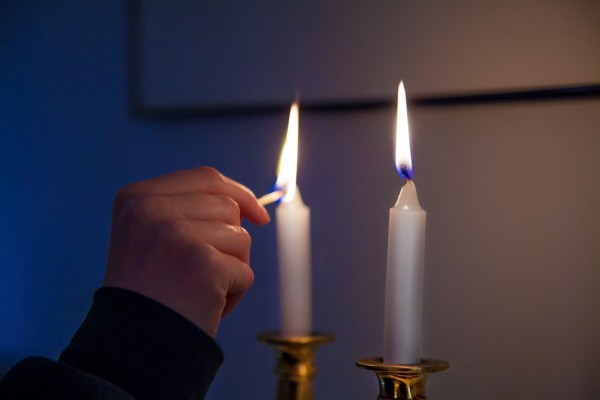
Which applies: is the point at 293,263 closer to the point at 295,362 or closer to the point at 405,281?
the point at 295,362

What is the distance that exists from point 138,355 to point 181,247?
9cm

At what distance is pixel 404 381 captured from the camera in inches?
17.2

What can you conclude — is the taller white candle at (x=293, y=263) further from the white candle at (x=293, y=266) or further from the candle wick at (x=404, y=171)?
the candle wick at (x=404, y=171)

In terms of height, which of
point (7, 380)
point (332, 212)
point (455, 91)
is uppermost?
point (455, 91)

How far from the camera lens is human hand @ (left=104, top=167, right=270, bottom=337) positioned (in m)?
0.56

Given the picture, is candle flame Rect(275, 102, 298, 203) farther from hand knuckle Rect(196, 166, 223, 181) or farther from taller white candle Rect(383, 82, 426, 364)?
taller white candle Rect(383, 82, 426, 364)

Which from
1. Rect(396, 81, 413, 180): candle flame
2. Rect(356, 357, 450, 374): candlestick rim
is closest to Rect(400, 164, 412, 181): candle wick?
Rect(396, 81, 413, 180): candle flame

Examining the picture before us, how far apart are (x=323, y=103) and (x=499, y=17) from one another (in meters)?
0.22

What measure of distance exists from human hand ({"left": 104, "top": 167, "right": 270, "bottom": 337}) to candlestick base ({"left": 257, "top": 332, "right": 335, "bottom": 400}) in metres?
0.07

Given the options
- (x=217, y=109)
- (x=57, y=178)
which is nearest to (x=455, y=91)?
(x=217, y=109)

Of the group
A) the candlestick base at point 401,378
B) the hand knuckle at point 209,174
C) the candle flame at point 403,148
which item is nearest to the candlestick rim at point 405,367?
the candlestick base at point 401,378

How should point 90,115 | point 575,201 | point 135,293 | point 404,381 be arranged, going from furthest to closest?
point 90,115 → point 575,201 → point 135,293 → point 404,381

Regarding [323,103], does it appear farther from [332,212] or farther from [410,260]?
[410,260]

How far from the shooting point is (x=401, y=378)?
0.44 metres
